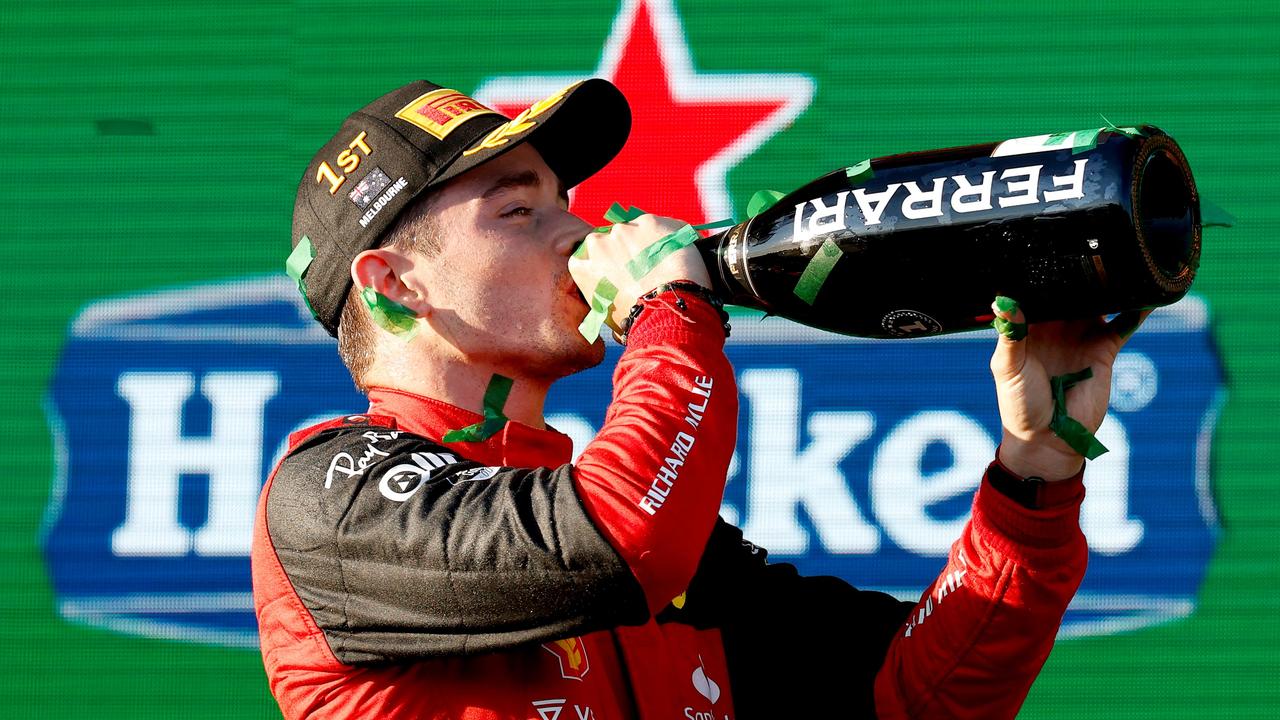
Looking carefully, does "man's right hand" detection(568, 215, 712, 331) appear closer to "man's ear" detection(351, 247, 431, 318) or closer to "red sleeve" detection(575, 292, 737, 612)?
"red sleeve" detection(575, 292, 737, 612)

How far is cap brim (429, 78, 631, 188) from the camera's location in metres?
2.00

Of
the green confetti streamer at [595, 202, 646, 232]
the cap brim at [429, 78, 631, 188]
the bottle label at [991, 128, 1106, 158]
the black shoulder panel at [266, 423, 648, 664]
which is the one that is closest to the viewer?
the black shoulder panel at [266, 423, 648, 664]

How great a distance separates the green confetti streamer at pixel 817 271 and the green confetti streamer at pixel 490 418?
417mm

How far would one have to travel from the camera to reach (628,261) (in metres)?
1.79

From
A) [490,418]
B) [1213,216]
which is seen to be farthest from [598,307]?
[1213,216]

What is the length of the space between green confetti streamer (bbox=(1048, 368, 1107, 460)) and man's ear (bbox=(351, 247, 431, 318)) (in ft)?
2.69

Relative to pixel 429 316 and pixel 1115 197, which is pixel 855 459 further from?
pixel 1115 197

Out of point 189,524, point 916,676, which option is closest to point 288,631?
point 916,676

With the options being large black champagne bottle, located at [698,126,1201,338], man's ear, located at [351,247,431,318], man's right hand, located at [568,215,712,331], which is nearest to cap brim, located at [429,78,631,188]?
man's ear, located at [351,247,431,318]

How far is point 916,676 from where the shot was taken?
2.01 m

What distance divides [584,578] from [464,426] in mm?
475

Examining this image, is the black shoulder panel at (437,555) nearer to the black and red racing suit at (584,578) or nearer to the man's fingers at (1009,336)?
the black and red racing suit at (584,578)

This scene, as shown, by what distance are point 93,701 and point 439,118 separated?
211 centimetres

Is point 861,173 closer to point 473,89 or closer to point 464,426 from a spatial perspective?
point 464,426
